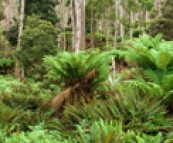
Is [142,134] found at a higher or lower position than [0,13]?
lower

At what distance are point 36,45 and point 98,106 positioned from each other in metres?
9.08

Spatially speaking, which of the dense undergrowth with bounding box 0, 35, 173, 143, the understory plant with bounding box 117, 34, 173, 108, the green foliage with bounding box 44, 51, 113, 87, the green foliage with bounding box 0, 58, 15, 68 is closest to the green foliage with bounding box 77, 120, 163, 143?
the dense undergrowth with bounding box 0, 35, 173, 143

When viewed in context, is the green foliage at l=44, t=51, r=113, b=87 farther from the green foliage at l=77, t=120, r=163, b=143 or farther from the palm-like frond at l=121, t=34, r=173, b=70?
the green foliage at l=77, t=120, r=163, b=143

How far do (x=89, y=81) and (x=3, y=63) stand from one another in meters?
12.9

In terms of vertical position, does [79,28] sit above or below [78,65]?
above

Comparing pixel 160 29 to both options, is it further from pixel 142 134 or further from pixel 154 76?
pixel 142 134

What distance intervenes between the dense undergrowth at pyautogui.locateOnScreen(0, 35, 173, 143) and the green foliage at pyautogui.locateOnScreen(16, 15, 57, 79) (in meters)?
6.94

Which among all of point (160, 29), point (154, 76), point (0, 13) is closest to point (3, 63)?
point (0, 13)

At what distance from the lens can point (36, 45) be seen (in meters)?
14.0

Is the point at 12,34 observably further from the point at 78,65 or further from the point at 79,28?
the point at 78,65

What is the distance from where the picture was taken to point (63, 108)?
20.0ft

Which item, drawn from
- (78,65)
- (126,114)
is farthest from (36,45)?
(126,114)

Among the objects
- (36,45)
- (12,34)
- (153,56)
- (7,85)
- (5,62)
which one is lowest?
(7,85)

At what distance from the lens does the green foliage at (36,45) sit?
13.9 metres
